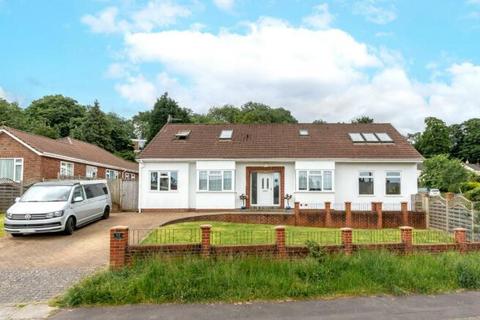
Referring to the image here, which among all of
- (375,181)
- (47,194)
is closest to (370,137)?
(375,181)

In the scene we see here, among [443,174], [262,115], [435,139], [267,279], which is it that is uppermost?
[262,115]

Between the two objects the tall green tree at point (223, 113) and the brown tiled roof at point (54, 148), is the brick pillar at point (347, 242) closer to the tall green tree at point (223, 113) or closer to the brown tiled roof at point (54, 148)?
the brown tiled roof at point (54, 148)

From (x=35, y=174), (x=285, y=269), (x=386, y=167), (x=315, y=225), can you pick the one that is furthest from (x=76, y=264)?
(x=386, y=167)

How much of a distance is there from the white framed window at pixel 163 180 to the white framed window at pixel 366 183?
1018 cm

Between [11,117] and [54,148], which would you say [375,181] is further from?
[11,117]

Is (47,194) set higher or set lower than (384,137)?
lower

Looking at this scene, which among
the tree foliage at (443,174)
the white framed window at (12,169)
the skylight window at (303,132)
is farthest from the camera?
the tree foliage at (443,174)

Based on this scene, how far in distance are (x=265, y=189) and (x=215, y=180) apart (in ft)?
9.54

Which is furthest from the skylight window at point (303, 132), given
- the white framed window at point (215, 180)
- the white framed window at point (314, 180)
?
the white framed window at point (215, 180)

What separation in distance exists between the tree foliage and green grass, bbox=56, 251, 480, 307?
104ft

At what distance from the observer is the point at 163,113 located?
148ft

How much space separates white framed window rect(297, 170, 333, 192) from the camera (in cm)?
2020

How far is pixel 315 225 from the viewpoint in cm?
1744

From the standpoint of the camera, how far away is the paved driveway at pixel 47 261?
7117 mm
